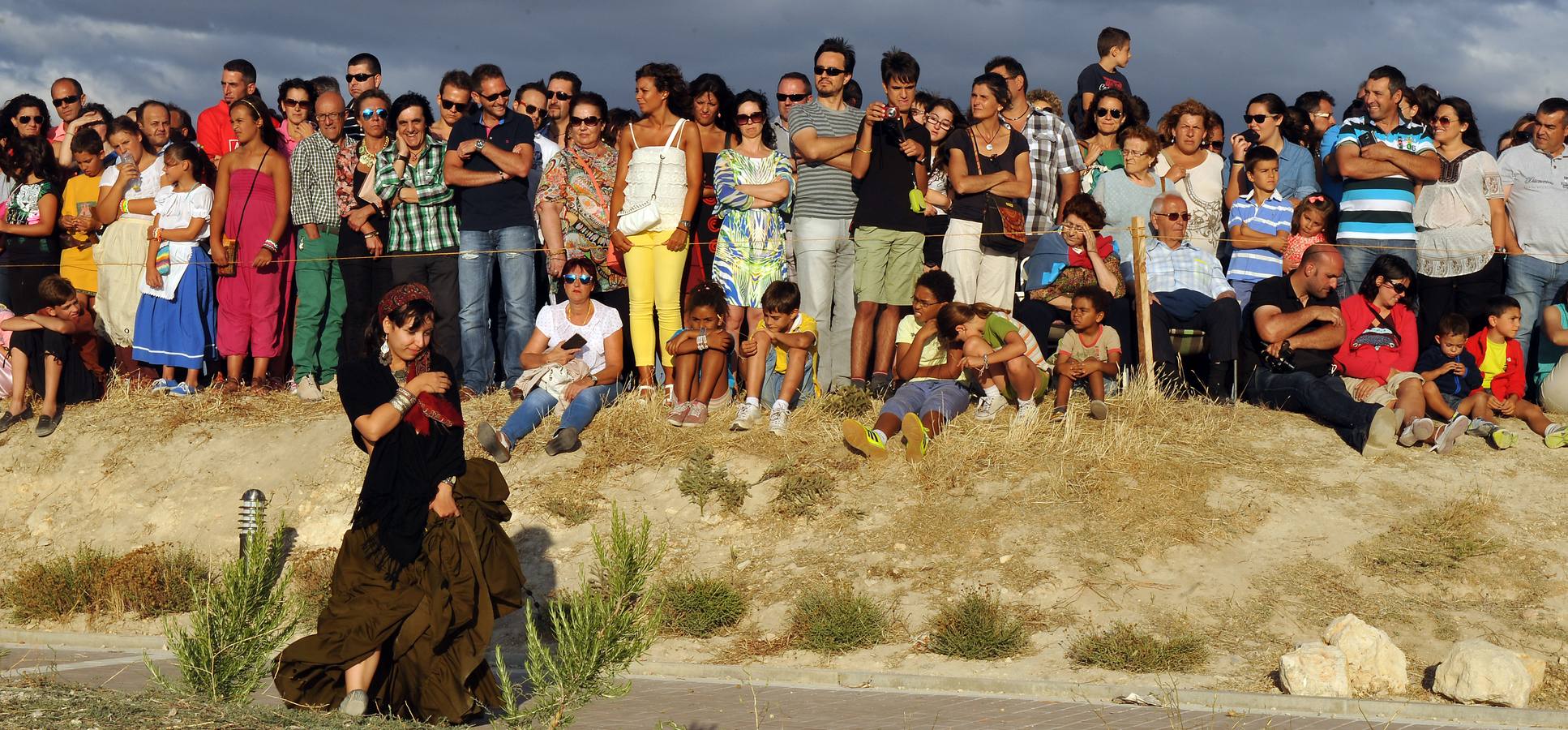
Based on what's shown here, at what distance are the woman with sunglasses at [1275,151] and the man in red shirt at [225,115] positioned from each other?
339 inches

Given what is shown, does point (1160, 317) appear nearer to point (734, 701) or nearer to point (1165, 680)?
point (1165, 680)

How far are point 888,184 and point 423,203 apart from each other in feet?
12.5

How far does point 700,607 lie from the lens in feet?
33.4

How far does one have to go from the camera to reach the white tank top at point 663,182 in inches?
493

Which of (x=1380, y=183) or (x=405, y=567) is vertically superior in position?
(x=1380, y=183)

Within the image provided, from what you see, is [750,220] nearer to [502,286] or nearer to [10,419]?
[502,286]

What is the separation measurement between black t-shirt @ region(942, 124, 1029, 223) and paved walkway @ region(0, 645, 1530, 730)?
474 cm

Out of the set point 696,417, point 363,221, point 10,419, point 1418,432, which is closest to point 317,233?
point 363,221

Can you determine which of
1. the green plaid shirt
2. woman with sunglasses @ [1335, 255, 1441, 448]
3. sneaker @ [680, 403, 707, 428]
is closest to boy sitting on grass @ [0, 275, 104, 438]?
the green plaid shirt

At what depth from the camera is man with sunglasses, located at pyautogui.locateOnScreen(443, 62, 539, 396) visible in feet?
42.7

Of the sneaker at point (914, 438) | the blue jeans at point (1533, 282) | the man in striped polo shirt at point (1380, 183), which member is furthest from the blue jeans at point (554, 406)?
the blue jeans at point (1533, 282)

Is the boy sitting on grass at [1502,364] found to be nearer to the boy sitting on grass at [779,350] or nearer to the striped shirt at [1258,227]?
the striped shirt at [1258,227]

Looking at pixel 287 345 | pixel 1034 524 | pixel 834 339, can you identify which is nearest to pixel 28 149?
pixel 287 345

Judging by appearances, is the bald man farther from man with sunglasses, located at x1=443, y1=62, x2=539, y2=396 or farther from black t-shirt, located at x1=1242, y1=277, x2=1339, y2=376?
black t-shirt, located at x1=1242, y1=277, x2=1339, y2=376
